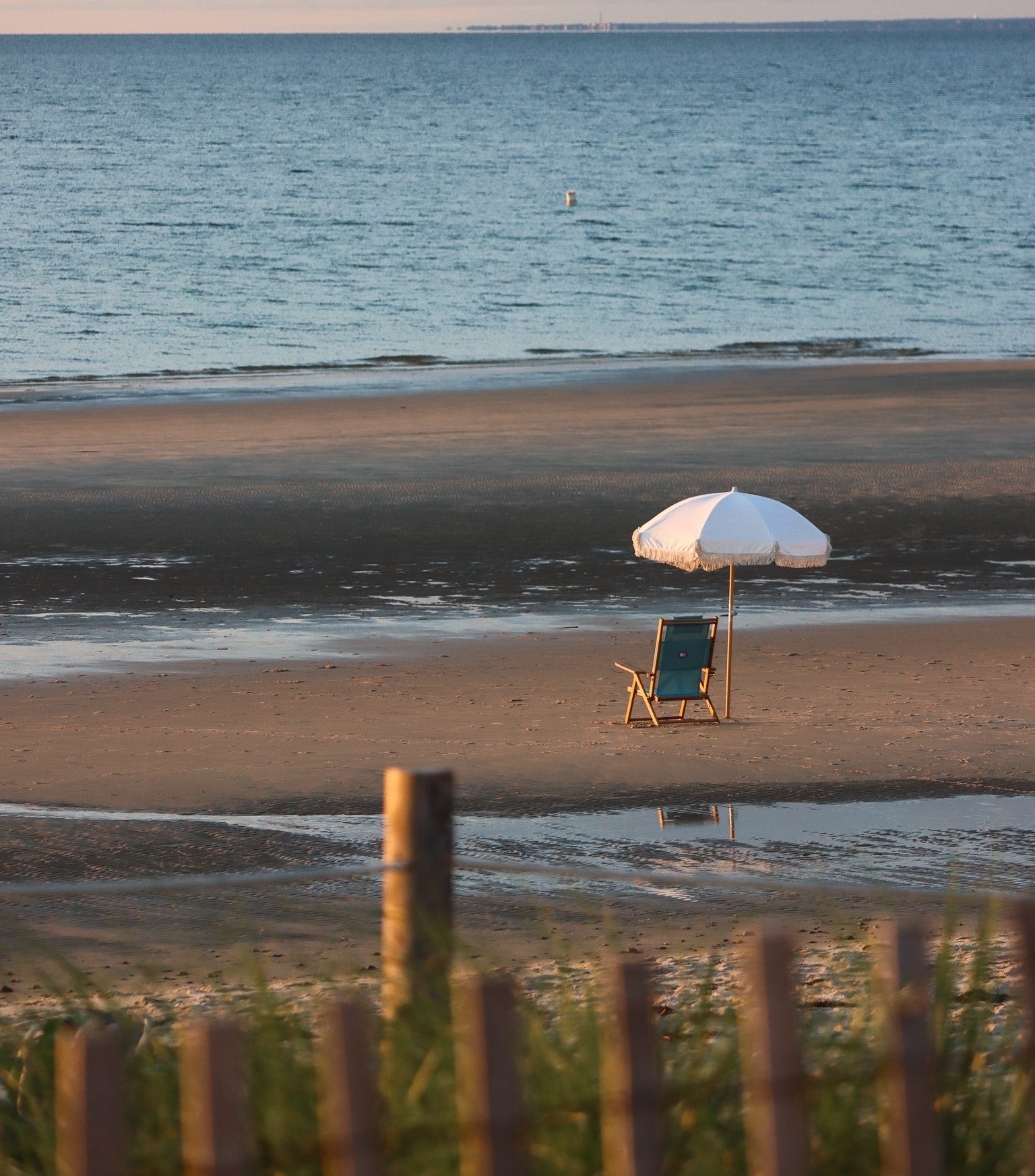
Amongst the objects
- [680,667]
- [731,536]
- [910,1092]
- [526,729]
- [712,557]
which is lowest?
[526,729]

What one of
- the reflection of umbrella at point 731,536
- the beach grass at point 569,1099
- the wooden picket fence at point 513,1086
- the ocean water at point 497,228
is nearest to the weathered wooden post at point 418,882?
the beach grass at point 569,1099

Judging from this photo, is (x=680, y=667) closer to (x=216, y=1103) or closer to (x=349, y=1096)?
(x=349, y=1096)

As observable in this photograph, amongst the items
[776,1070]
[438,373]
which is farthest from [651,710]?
[438,373]

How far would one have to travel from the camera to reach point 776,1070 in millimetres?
2920

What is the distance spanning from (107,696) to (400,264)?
4556 centimetres

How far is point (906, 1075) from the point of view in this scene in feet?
9.87

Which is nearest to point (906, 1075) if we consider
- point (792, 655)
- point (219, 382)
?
point (792, 655)

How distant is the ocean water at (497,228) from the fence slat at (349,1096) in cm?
3549

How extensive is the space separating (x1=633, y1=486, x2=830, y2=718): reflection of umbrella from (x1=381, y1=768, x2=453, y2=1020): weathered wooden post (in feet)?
26.3

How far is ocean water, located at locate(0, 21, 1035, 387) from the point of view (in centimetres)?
4378

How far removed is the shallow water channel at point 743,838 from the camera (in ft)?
29.9

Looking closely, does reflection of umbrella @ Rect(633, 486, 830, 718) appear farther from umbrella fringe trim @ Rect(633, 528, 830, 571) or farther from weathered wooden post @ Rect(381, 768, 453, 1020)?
weathered wooden post @ Rect(381, 768, 453, 1020)

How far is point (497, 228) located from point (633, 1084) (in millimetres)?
65777

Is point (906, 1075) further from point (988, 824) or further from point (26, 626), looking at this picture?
point (26, 626)
